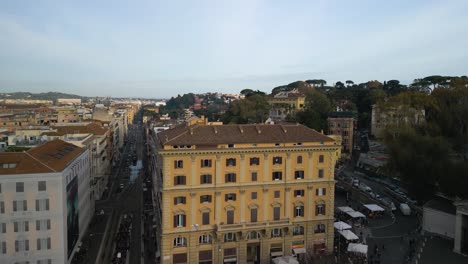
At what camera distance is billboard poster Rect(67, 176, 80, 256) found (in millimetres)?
37094

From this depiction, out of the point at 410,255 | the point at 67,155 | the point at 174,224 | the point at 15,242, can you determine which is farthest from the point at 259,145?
the point at 15,242

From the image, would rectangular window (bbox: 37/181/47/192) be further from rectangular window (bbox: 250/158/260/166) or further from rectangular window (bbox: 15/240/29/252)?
rectangular window (bbox: 250/158/260/166)

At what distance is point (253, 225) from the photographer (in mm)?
37938

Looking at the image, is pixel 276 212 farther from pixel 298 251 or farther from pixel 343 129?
pixel 343 129

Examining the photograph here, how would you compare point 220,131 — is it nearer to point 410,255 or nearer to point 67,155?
point 67,155

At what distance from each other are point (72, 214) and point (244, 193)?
1800 centimetres

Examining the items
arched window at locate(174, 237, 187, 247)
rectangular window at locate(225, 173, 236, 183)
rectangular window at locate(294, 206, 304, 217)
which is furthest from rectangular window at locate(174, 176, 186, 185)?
rectangular window at locate(294, 206, 304, 217)

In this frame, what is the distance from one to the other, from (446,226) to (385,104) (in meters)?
39.7

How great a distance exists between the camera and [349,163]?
82688mm

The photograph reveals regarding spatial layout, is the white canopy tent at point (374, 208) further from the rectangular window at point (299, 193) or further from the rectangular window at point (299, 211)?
the rectangular window at point (299, 193)

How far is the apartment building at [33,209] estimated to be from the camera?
32.5 meters

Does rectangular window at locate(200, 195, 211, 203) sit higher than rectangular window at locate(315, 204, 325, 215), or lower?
higher

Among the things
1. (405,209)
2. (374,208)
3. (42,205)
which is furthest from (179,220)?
(405,209)

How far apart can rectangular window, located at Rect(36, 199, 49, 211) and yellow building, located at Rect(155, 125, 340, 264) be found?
33.7ft
